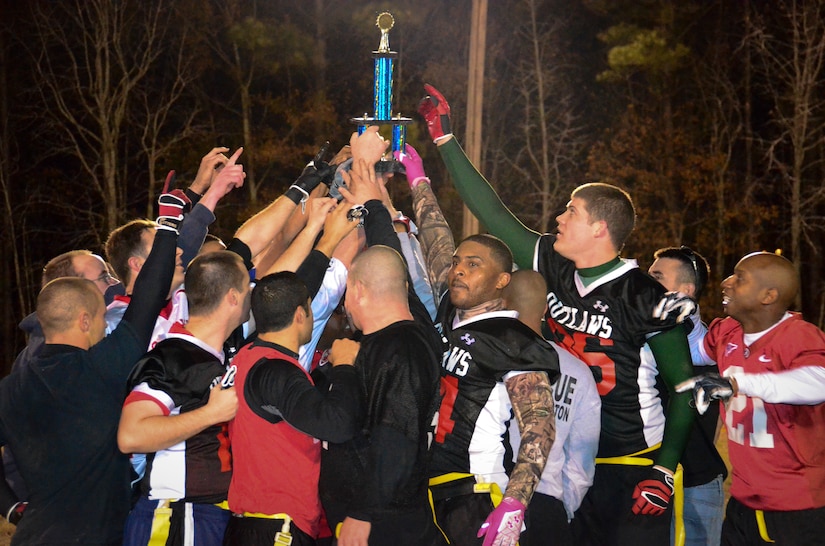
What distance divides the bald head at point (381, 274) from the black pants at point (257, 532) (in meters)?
1.15

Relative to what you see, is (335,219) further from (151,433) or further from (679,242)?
(679,242)

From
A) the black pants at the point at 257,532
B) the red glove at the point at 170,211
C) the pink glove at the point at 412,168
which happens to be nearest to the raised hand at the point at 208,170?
the red glove at the point at 170,211

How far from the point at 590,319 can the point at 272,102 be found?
69.8 ft

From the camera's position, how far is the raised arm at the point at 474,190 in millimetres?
5922

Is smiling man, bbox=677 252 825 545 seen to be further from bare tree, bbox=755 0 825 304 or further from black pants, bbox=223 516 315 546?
bare tree, bbox=755 0 825 304

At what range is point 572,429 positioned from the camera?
5082 millimetres

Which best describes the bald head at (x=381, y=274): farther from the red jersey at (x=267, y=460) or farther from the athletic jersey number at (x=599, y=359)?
the athletic jersey number at (x=599, y=359)

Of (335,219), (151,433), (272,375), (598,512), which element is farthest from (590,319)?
(151,433)

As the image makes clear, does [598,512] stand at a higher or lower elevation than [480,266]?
lower

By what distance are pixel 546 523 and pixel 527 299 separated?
1.16 meters

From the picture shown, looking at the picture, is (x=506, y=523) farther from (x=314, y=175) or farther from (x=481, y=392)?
(x=314, y=175)

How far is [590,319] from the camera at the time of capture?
530 cm

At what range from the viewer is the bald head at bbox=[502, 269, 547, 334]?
5.08 metres

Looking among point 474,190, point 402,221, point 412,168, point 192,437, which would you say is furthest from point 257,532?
point 474,190
